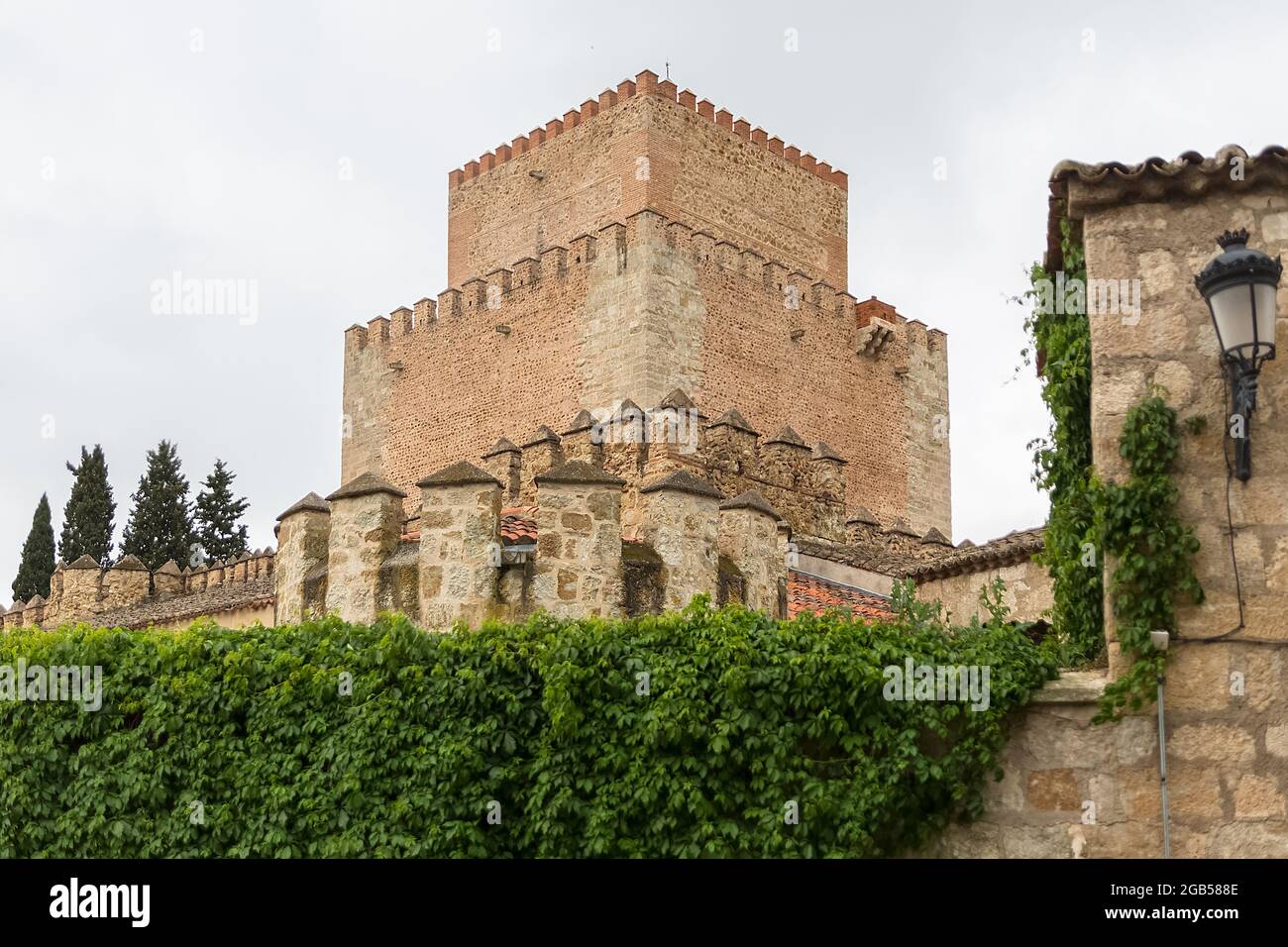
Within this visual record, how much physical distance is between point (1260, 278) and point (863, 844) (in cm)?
311

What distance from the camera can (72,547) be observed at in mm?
38188

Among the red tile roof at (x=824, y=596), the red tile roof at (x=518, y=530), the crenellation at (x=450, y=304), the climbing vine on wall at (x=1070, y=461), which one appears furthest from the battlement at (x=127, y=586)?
the climbing vine on wall at (x=1070, y=461)

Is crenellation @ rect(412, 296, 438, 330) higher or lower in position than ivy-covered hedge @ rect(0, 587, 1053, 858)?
higher

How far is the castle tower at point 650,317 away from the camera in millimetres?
29031

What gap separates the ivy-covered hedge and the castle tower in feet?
65.1

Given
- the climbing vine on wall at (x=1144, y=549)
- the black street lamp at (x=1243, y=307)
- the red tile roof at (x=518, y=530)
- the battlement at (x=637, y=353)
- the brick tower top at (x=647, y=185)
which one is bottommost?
the climbing vine on wall at (x=1144, y=549)

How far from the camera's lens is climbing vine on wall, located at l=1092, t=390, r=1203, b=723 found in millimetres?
6965

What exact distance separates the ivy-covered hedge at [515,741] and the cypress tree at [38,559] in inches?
1217

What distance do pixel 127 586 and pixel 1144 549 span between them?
22.5 meters

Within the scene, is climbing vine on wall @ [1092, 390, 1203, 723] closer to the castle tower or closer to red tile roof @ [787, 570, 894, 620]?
red tile roof @ [787, 570, 894, 620]

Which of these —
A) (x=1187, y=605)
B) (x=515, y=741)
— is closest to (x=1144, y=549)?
(x=1187, y=605)

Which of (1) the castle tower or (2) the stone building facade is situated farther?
(1) the castle tower

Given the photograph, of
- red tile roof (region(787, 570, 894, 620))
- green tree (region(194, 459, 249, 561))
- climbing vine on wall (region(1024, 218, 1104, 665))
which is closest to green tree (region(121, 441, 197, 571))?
green tree (region(194, 459, 249, 561))

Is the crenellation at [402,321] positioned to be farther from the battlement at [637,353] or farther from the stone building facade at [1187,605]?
the stone building facade at [1187,605]
